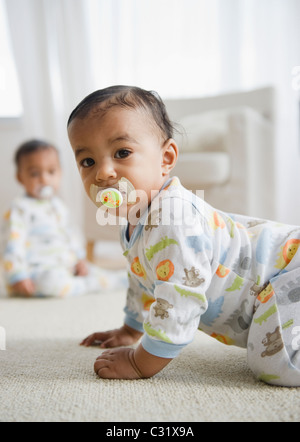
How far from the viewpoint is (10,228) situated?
167 cm

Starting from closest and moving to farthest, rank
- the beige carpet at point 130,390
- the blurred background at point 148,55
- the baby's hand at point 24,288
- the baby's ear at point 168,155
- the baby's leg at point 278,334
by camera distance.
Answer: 1. the beige carpet at point 130,390
2. the baby's leg at point 278,334
3. the baby's ear at point 168,155
4. the baby's hand at point 24,288
5. the blurred background at point 148,55

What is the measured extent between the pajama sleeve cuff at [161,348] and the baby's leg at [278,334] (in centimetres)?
11

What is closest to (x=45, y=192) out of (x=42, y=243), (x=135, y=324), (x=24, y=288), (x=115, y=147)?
(x=42, y=243)

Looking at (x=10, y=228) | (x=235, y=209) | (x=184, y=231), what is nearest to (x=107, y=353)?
(x=184, y=231)

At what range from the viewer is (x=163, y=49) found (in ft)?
9.38

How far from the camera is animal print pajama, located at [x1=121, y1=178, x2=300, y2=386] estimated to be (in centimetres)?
64

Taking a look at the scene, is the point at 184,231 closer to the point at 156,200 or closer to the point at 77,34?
the point at 156,200

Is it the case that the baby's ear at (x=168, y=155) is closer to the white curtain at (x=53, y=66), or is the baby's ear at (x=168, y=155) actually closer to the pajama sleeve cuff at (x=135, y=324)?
the pajama sleeve cuff at (x=135, y=324)

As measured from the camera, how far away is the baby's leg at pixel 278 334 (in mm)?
635

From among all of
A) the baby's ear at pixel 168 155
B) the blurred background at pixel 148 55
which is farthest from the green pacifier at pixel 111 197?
the blurred background at pixel 148 55

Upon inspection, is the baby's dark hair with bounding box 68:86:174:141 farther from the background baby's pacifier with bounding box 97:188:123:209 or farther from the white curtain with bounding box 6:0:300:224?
the white curtain with bounding box 6:0:300:224

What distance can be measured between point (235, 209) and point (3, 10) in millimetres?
2032

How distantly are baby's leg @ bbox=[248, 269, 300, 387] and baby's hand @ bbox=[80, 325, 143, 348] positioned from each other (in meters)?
0.25
